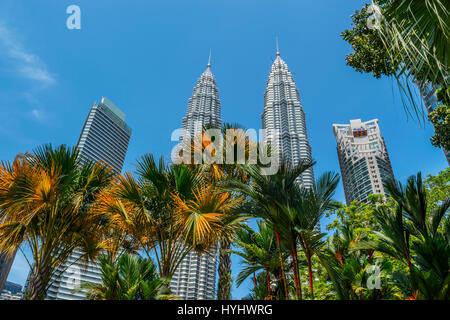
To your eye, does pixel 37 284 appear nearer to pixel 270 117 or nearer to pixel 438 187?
pixel 438 187

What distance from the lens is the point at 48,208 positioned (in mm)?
5699

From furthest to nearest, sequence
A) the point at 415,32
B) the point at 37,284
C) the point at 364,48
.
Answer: the point at 364,48
the point at 37,284
the point at 415,32

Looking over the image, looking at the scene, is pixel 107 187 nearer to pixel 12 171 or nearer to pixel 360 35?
pixel 12 171

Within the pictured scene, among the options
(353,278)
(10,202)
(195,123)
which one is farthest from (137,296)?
(195,123)

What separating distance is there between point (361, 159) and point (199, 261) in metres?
72.8

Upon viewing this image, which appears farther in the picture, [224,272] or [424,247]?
[224,272]

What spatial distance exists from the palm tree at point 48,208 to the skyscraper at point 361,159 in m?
97.6

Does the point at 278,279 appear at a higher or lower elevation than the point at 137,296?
higher

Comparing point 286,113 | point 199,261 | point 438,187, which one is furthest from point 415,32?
point 286,113

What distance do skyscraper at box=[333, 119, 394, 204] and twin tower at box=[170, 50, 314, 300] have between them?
17630 millimetres

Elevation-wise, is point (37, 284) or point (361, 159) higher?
point (361, 159)

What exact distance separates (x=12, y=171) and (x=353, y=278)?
7.33m

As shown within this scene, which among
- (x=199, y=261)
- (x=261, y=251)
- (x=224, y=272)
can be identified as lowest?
(x=224, y=272)
